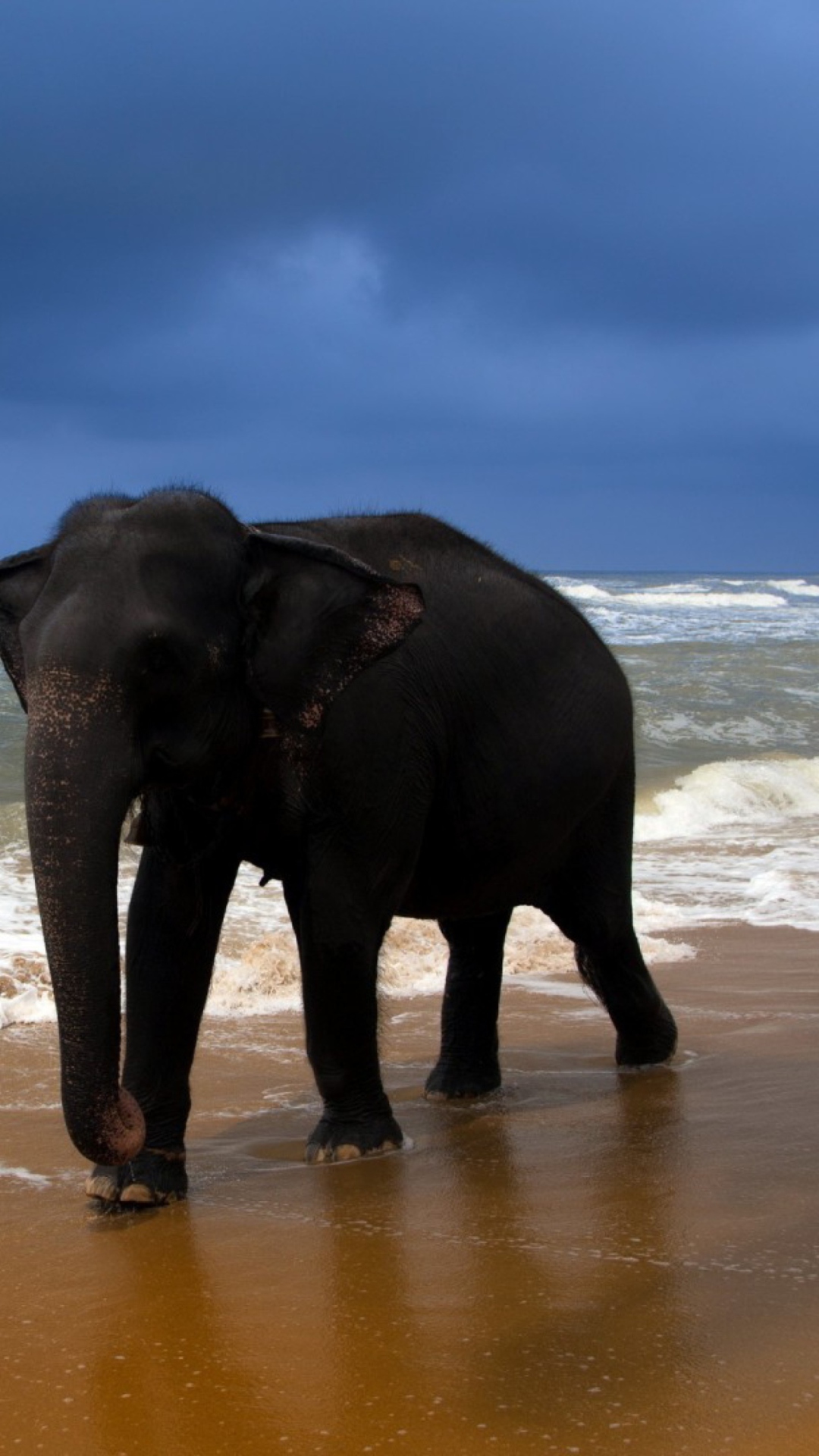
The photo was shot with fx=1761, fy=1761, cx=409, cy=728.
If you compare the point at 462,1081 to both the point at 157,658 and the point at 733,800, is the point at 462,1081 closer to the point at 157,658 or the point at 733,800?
the point at 157,658

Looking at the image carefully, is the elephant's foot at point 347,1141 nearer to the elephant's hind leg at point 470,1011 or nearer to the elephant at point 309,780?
the elephant at point 309,780

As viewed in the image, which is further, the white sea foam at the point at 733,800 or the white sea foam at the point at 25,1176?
the white sea foam at the point at 733,800

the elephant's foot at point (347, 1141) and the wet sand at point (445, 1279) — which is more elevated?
the elephant's foot at point (347, 1141)

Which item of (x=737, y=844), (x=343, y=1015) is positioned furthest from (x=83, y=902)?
(x=737, y=844)

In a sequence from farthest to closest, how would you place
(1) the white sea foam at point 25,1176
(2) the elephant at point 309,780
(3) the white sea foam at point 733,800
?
(3) the white sea foam at point 733,800 → (1) the white sea foam at point 25,1176 → (2) the elephant at point 309,780

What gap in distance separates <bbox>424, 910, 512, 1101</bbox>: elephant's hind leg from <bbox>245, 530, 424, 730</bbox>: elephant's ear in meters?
1.67

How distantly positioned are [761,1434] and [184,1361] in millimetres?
1147

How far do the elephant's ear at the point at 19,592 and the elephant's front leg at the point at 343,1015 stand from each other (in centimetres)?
104

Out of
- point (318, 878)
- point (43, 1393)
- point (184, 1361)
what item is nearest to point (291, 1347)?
point (184, 1361)

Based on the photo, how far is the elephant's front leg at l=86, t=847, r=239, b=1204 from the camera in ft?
16.2

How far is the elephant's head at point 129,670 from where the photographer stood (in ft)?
12.9

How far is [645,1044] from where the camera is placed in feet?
21.0

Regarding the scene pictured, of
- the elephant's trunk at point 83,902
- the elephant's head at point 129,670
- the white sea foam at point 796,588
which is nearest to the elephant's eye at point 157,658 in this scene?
the elephant's head at point 129,670

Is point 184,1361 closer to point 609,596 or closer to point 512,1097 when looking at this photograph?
point 512,1097
